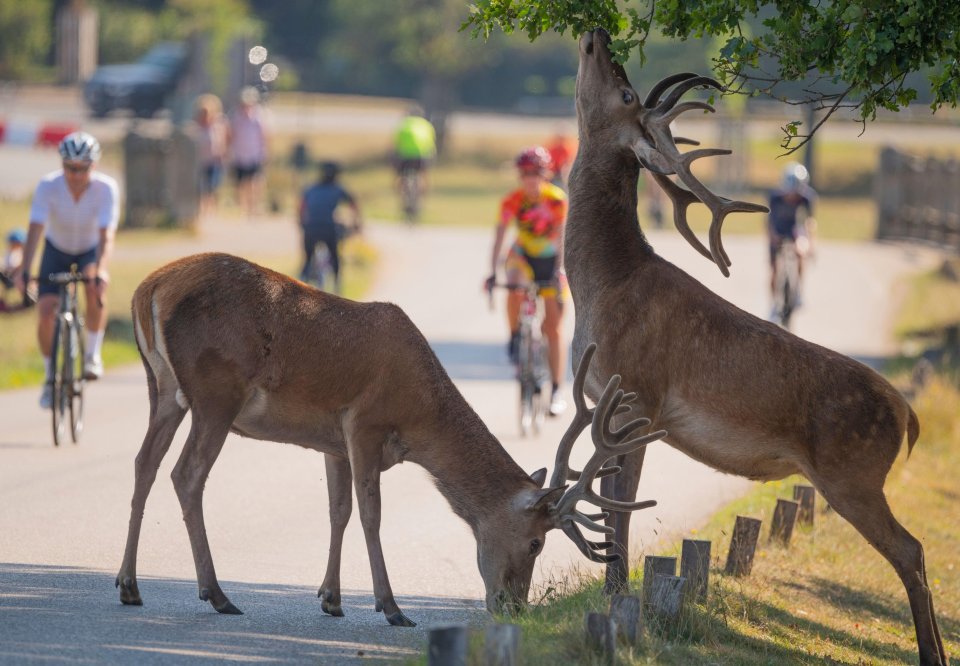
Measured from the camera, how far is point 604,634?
6938 millimetres

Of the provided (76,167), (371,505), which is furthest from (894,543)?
(76,167)

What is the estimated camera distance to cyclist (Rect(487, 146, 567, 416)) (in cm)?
1447

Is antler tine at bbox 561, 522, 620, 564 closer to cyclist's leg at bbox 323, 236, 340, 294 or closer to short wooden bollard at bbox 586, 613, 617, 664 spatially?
short wooden bollard at bbox 586, 613, 617, 664

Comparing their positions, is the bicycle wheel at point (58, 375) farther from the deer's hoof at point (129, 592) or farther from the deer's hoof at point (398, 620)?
the deer's hoof at point (398, 620)

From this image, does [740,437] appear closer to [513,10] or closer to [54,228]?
[513,10]

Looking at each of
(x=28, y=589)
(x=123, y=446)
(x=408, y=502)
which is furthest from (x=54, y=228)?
(x=28, y=589)

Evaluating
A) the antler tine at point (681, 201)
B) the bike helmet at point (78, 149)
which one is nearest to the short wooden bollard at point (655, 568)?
the antler tine at point (681, 201)

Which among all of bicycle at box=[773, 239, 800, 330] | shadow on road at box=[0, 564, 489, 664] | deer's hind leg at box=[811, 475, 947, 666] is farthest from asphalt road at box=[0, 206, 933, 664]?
bicycle at box=[773, 239, 800, 330]

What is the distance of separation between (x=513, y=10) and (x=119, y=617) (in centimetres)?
383

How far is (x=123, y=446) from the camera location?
1310 cm

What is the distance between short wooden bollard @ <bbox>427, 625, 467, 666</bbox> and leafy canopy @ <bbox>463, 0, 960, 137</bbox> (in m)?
3.44

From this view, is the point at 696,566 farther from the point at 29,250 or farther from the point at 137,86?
the point at 137,86

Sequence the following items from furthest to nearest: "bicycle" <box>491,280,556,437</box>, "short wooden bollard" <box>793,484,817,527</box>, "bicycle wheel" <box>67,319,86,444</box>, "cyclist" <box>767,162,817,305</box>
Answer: "cyclist" <box>767,162,817,305</box> < "bicycle" <box>491,280,556,437</box> < "bicycle wheel" <box>67,319,86,444</box> < "short wooden bollard" <box>793,484,817,527</box>

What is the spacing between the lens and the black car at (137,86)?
5138cm
